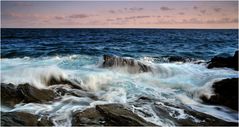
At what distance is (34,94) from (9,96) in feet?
2.09

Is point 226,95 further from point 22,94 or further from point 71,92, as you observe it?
point 22,94

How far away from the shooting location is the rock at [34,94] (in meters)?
7.26

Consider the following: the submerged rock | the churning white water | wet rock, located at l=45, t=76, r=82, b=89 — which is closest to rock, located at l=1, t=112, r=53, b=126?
the churning white water

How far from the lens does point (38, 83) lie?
859 centimetres

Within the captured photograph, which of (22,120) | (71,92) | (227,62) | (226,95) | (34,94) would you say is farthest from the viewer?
(227,62)

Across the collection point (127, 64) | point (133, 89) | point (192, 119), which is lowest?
point (192, 119)

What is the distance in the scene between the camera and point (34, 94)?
7.47m

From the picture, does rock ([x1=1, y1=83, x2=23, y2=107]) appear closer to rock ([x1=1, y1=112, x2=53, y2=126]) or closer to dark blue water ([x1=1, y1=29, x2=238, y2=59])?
rock ([x1=1, y1=112, x2=53, y2=126])

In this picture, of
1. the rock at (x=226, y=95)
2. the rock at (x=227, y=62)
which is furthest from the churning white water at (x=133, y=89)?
the rock at (x=227, y=62)

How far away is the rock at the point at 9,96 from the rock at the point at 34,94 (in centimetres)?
11

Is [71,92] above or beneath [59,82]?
beneath

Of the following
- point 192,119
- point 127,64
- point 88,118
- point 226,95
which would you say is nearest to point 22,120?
point 88,118

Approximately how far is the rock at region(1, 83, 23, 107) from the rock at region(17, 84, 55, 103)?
0.11 metres

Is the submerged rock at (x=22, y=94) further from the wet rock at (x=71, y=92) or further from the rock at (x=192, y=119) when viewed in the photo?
the rock at (x=192, y=119)
